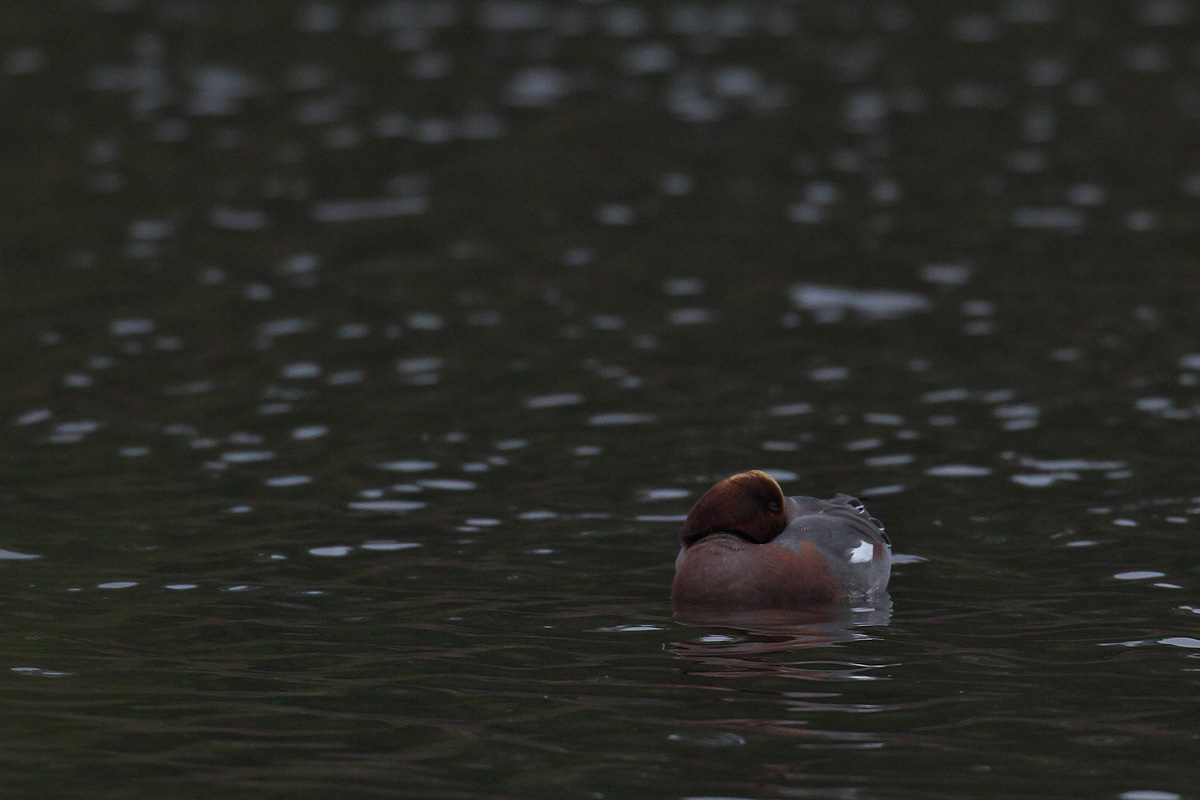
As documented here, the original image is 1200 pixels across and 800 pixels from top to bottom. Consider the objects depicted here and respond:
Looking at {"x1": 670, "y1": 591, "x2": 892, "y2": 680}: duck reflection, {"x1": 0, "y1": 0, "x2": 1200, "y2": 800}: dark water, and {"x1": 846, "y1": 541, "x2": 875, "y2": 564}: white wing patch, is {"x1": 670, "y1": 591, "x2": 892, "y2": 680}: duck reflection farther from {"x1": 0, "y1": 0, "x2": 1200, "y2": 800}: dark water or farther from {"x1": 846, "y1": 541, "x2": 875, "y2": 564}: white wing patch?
{"x1": 846, "y1": 541, "x2": 875, "y2": 564}: white wing patch

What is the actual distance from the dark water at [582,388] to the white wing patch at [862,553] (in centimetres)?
47

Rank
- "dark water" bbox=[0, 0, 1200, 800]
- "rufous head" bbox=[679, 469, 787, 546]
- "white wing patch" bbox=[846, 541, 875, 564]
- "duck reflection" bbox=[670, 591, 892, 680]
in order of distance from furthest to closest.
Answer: "rufous head" bbox=[679, 469, 787, 546]
"white wing patch" bbox=[846, 541, 875, 564]
"duck reflection" bbox=[670, 591, 892, 680]
"dark water" bbox=[0, 0, 1200, 800]

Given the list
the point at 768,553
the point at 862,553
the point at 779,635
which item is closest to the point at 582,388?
the point at 768,553

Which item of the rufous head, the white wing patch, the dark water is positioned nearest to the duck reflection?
the dark water

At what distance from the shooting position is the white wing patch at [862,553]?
46.5ft

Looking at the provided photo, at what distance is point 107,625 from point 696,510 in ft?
15.4

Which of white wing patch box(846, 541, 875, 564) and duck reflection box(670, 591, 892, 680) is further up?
white wing patch box(846, 541, 875, 564)

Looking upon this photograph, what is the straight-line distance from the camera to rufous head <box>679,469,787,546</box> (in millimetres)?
14367

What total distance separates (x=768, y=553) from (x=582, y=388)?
6.05m

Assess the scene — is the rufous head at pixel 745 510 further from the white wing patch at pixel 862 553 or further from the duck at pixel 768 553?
the white wing patch at pixel 862 553

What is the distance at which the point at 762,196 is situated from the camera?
27.3m

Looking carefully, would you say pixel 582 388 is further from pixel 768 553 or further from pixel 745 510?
pixel 768 553

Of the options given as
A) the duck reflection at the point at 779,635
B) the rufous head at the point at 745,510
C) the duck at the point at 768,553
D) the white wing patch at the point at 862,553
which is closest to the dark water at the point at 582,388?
the duck reflection at the point at 779,635

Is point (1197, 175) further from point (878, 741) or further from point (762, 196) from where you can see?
point (878, 741)
